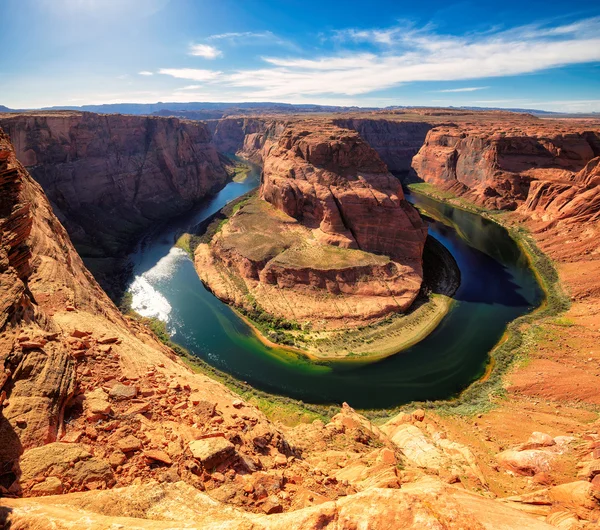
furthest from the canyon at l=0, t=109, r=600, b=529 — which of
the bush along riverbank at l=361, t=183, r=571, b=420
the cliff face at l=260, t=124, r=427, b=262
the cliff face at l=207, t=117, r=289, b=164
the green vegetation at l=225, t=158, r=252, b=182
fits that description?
the cliff face at l=207, t=117, r=289, b=164

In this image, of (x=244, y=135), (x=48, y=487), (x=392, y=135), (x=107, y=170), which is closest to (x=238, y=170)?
(x=244, y=135)

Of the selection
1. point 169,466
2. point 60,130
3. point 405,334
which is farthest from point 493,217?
point 60,130

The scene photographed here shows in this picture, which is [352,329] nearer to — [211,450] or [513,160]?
[211,450]

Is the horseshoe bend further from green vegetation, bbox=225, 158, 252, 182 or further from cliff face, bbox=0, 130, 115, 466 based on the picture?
green vegetation, bbox=225, 158, 252, 182

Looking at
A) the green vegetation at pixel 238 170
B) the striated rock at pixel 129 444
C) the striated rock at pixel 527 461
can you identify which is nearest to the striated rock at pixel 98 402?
the striated rock at pixel 129 444

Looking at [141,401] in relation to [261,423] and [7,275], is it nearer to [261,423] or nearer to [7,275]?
[261,423]

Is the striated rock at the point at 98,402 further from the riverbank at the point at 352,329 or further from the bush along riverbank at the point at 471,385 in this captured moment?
the riverbank at the point at 352,329
